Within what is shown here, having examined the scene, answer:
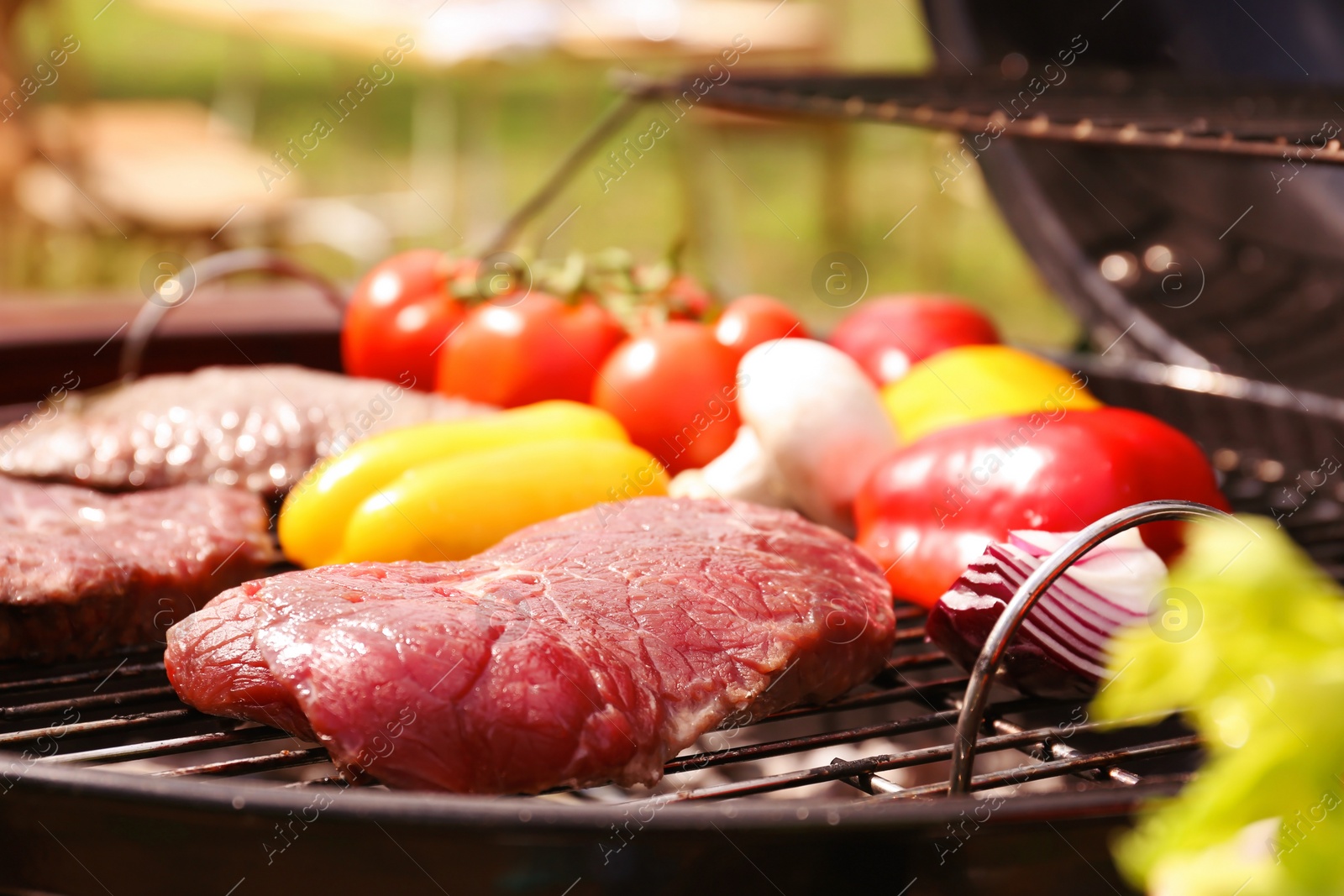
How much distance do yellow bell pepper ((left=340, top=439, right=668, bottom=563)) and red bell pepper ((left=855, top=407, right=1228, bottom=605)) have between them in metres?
→ 0.37

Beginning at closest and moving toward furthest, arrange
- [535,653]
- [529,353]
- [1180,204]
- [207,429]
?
[535,653]
[207,429]
[529,353]
[1180,204]

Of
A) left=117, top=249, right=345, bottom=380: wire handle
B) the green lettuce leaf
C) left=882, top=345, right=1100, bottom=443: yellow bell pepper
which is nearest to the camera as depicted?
the green lettuce leaf

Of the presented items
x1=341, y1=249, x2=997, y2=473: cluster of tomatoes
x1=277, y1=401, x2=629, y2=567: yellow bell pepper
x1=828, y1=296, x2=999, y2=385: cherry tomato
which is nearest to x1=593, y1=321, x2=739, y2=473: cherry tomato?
x1=341, y1=249, x2=997, y2=473: cluster of tomatoes

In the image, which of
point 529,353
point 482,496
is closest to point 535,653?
point 482,496

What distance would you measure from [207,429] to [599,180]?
681 centimetres

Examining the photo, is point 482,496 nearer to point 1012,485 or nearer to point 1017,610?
point 1012,485

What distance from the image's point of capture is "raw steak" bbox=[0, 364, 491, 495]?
179cm

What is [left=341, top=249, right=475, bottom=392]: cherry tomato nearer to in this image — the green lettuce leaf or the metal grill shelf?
the metal grill shelf

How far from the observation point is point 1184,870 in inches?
18.5

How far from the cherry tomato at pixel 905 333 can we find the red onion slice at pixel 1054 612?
38.5 inches

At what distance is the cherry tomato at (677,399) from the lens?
2.05 metres

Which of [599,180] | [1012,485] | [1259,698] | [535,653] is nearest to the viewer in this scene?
[1259,698]

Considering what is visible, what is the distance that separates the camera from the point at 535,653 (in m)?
1.12

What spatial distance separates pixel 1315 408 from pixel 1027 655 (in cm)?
99
